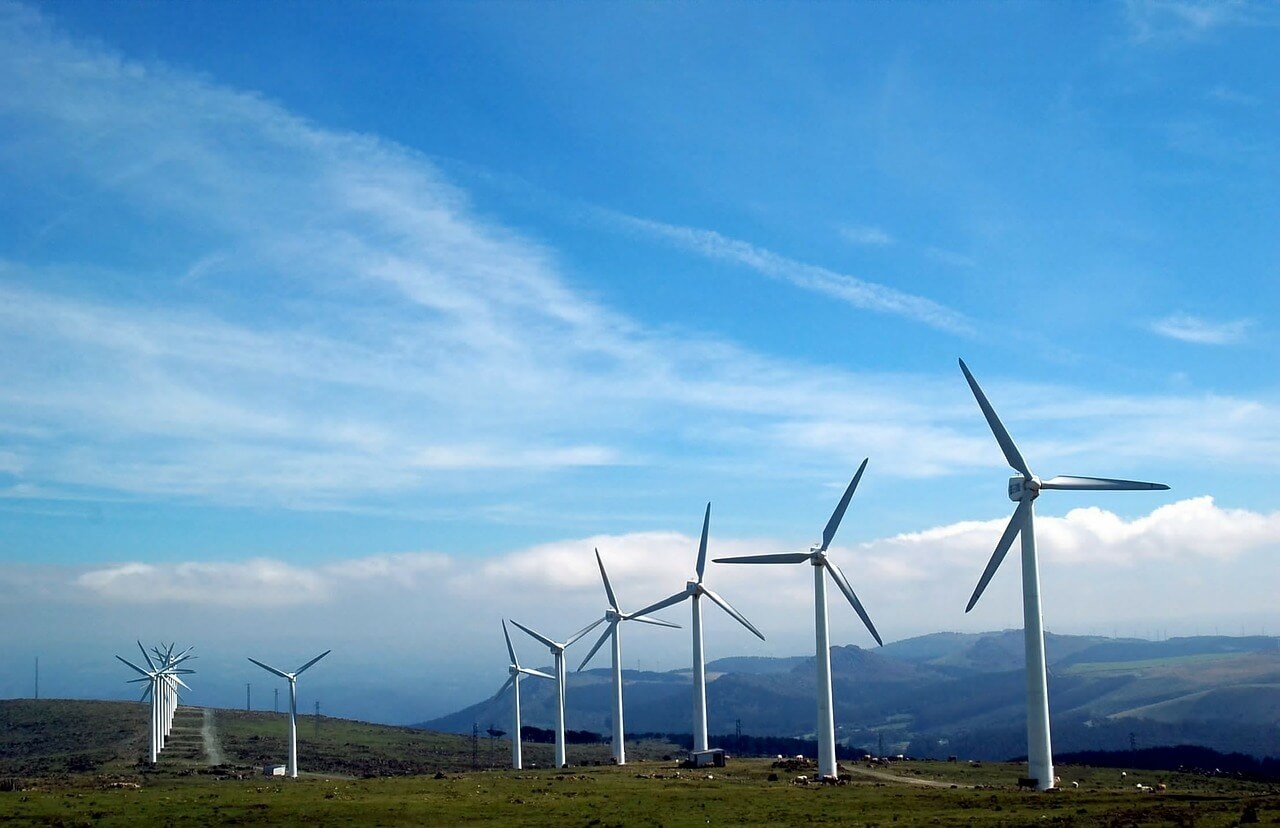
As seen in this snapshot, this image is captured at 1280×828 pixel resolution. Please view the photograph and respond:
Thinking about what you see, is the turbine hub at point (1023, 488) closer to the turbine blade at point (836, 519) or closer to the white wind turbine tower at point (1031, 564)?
the white wind turbine tower at point (1031, 564)

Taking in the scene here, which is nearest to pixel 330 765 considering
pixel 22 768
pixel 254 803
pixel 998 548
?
pixel 22 768

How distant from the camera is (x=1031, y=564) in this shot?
76.1 m

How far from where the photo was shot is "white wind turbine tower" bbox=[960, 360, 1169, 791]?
74438 mm

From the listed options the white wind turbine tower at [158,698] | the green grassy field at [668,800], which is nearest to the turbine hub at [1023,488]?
the green grassy field at [668,800]

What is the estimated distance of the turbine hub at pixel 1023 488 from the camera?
256 ft

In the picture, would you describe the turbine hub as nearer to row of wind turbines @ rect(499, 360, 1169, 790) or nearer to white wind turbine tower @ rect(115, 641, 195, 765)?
row of wind turbines @ rect(499, 360, 1169, 790)

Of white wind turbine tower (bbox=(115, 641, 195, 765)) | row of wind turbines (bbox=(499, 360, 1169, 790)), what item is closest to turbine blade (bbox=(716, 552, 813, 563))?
row of wind turbines (bbox=(499, 360, 1169, 790))

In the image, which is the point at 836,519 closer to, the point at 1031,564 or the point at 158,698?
the point at 1031,564

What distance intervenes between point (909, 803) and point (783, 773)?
3707cm

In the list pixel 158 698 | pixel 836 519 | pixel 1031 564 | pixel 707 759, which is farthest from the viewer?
pixel 158 698

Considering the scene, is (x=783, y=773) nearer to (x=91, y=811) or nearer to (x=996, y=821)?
(x=996, y=821)

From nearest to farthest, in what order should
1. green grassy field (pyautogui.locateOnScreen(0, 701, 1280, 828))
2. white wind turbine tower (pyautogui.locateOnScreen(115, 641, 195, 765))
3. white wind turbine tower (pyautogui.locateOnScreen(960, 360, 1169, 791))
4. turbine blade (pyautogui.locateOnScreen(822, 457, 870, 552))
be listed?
green grassy field (pyautogui.locateOnScreen(0, 701, 1280, 828)) → white wind turbine tower (pyautogui.locateOnScreen(960, 360, 1169, 791)) → turbine blade (pyautogui.locateOnScreen(822, 457, 870, 552)) → white wind turbine tower (pyautogui.locateOnScreen(115, 641, 195, 765))

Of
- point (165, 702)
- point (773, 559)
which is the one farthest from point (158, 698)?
point (773, 559)

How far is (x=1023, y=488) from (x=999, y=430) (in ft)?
16.2
